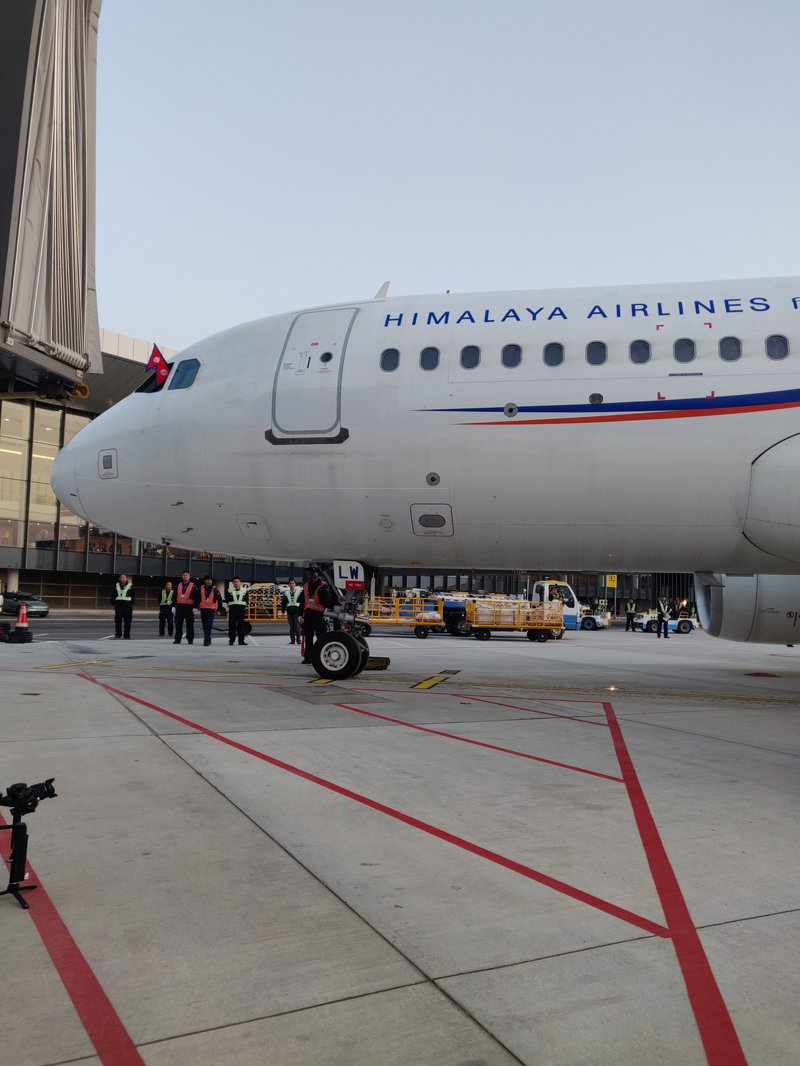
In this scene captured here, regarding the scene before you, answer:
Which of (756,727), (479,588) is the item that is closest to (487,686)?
(756,727)

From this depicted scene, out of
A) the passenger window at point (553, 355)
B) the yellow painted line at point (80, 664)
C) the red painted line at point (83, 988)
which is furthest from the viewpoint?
the yellow painted line at point (80, 664)

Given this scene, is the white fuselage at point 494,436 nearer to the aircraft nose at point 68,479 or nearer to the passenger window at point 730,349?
the passenger window at point 730,349

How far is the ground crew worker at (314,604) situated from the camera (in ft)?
39.5

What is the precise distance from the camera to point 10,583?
149 feet

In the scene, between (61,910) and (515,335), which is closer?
(61,910)

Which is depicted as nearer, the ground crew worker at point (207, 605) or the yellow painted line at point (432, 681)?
the yellow painted line at point (432, 681)

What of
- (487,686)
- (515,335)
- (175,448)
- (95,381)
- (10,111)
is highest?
(95,381)

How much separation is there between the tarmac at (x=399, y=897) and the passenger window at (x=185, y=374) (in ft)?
17.7

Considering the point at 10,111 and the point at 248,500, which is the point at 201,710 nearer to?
the point at 248,500

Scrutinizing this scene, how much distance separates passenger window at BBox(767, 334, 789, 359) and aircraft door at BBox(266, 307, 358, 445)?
5.19 m

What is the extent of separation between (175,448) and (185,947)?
8.40 metres

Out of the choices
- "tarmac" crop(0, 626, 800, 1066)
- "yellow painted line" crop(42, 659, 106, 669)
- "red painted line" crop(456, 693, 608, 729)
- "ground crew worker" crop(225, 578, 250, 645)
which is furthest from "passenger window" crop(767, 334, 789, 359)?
"ground crew worker" crop(225, 578, 250, 645)

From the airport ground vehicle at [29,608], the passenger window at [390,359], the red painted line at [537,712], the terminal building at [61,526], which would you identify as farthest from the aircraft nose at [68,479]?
the terminal building at [61,526]

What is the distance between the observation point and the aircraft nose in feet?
36.2
